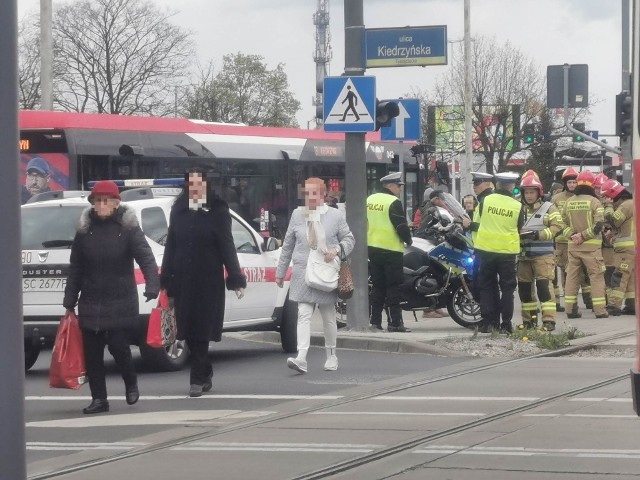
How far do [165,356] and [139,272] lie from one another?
33.1 inches

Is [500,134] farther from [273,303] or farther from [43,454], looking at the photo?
[43,454]

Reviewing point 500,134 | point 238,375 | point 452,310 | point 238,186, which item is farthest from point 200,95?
point 238,375

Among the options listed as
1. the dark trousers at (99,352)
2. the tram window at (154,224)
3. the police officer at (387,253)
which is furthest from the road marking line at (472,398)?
the police officer at (387,253)

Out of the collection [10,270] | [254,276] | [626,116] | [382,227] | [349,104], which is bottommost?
[254,276]

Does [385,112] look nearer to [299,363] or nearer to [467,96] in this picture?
[299,363]

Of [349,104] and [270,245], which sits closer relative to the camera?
[270,245]

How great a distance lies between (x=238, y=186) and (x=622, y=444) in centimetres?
1977

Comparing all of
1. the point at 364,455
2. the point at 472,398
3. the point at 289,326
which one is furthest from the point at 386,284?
the point at 364,455

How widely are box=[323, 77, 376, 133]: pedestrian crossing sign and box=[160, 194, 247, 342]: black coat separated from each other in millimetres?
4853

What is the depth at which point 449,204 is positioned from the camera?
63.6ft

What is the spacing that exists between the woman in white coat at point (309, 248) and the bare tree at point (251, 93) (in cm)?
5340

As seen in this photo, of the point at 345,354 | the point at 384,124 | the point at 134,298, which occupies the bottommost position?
the point at 345,354

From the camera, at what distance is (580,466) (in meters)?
7.77

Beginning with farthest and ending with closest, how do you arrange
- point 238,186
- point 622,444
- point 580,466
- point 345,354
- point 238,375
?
1. point 238,186
2. point 345,354
3. point 238,375
4. point 622,444
5. point 580,466
